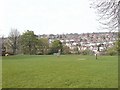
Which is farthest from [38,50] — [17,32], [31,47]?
[17,32]

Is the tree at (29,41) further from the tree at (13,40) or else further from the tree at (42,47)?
the tree at (13,40)

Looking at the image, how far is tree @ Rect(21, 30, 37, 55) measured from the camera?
277 feet

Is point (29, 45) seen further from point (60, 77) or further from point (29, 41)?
point (60, 77)

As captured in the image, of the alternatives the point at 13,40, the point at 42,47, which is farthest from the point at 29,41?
the point at 13,40

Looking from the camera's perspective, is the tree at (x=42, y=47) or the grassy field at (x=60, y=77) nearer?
the grassy field at (x=60, y=77)

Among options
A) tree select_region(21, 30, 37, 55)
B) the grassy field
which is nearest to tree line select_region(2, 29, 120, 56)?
tree select_region(21, 30, 37, 55)

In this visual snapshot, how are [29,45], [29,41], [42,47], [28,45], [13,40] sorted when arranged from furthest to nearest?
1. [42,47]
2. [29,41]
3. [29,45]
4. [28,45]
5. [13,40]

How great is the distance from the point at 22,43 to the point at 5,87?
72.2 metres

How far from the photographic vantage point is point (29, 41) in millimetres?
85750

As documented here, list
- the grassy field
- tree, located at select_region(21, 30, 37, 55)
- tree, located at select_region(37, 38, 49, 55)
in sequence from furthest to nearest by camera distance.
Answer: tree, located at select_region(37, 38, 49, 55) < tree, located at select_region(21, 30, 37, 55) < the grassy field

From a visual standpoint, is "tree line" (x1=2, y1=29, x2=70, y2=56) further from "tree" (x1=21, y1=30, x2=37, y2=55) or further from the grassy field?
the grassy field

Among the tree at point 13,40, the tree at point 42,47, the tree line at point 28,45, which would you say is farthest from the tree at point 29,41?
the tree at point 13,40

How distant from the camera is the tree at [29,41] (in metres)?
84.5

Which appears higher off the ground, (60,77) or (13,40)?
(13,40)
